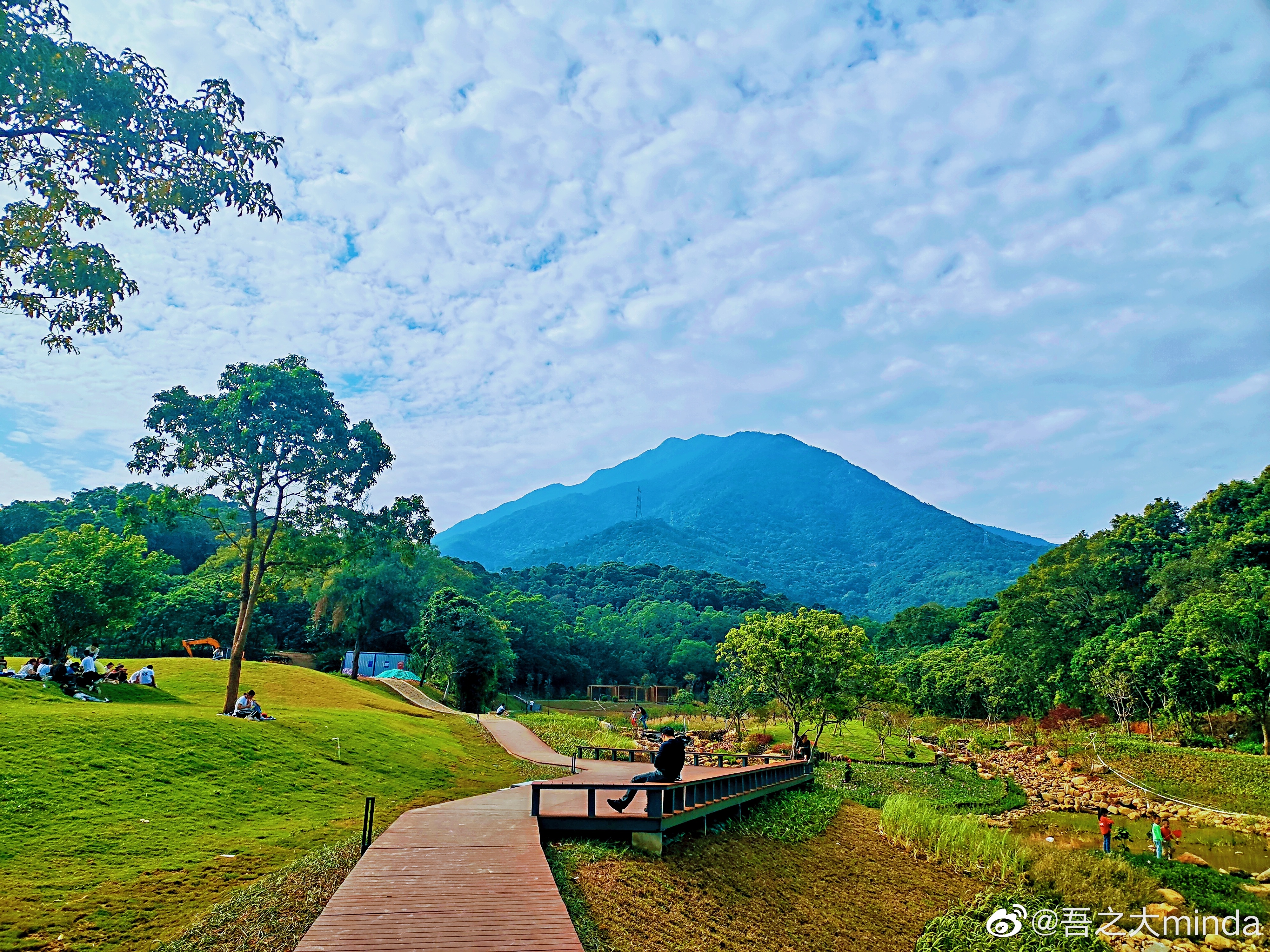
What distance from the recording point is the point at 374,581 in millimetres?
50438

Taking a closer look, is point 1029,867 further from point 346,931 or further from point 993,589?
point 993,589

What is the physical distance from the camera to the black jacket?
11367 millimetres

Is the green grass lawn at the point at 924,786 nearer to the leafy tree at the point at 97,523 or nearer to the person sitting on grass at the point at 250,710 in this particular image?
the person sitting on grass at the point at 250,710

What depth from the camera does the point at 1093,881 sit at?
14422 mm

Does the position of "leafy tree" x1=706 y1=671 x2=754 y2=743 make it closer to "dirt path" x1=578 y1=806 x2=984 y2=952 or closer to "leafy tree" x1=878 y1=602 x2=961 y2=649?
"dirt path" x1=578 y1=806 x2=984 y2=952

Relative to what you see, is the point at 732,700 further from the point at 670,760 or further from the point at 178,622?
the point at 178,622

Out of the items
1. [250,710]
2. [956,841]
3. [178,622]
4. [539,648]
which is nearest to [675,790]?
[956,841]

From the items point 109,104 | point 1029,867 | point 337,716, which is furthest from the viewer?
point 337,716

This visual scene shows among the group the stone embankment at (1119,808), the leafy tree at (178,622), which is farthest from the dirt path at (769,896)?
the leafy tree at (178,622)

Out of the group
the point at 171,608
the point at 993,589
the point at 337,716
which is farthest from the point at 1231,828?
the point at 993,589

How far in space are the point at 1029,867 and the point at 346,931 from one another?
13.7 metres

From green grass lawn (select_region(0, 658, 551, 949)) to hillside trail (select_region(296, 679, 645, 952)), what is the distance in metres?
1.78

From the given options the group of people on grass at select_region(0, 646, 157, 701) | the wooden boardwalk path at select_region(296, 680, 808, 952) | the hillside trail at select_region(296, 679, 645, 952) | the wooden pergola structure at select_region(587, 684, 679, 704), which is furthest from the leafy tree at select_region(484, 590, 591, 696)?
the hillside trail at select_region(296, 679, 645, 952)

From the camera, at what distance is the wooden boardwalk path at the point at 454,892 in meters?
6.34
